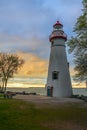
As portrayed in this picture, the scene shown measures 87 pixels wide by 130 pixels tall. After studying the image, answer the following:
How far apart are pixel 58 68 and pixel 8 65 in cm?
2010

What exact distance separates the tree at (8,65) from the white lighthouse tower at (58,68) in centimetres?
1773

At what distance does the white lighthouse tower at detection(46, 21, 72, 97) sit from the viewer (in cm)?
4103

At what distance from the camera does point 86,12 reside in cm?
2058

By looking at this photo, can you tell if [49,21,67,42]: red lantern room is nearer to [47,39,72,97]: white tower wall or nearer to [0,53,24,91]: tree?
[47,39,72,97]: white tower wall

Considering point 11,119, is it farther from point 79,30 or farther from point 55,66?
point 55,66

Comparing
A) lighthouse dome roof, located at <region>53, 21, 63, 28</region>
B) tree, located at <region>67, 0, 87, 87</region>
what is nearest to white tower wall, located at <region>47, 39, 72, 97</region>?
lighthouse dome roof, located at <region>53, 21, 63, 28</region>

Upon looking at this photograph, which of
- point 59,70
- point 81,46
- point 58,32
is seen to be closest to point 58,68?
point 59,70

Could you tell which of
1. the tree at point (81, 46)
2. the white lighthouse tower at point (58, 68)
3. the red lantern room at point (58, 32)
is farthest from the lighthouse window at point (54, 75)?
the tree at point (81, 46)

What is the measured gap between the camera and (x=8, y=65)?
193 ft

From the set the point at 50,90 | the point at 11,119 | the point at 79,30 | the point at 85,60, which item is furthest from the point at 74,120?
the point at 50,90

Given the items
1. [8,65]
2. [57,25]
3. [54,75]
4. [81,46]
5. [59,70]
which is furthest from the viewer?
[8,65]

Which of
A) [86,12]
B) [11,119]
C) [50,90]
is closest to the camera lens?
[11,119]

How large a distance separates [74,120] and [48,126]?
325 cm

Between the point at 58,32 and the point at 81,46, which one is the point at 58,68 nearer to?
the point at 58,32
